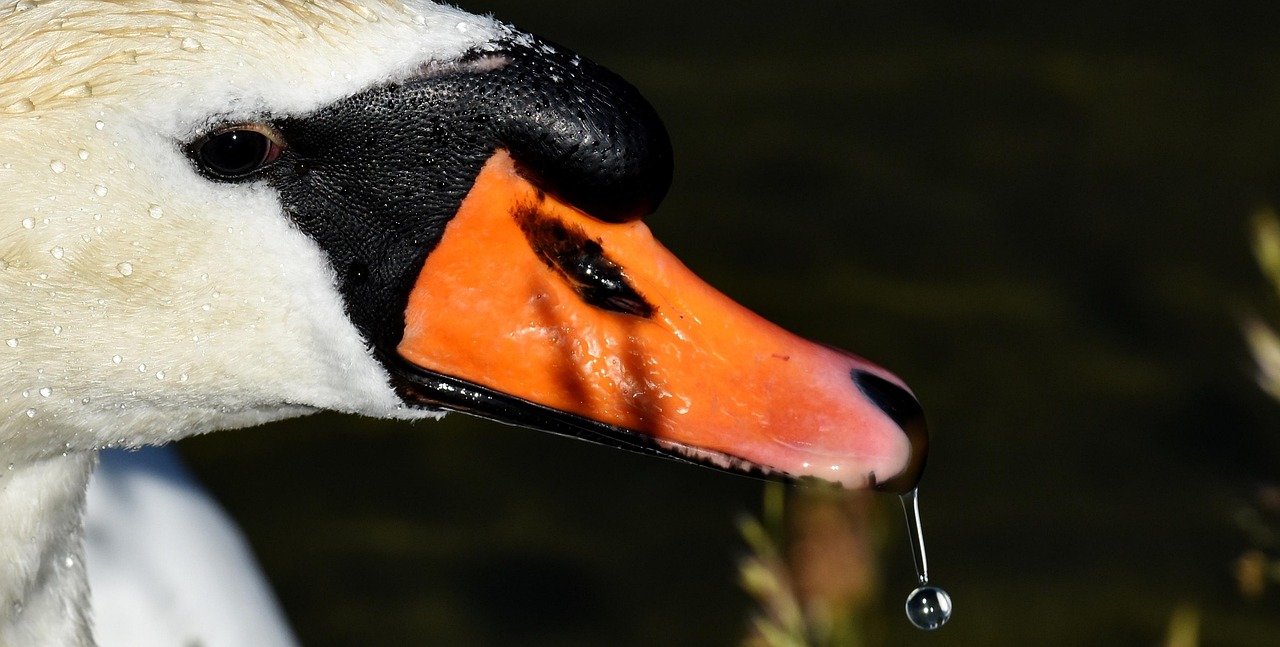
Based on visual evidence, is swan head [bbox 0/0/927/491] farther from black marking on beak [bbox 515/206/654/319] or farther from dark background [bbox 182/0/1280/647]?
dark background [bbox 182/0/1280/647]

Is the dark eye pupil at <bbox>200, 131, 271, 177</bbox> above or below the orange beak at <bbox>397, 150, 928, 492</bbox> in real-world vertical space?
above

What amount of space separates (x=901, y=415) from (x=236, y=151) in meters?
0.96

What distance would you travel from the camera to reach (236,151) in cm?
209

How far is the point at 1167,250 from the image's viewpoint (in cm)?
561

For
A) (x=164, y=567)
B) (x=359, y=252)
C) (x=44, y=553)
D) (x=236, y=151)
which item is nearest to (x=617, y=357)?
(x=359, y=252)

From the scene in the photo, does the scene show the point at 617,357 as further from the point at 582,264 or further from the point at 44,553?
the point at 44,553

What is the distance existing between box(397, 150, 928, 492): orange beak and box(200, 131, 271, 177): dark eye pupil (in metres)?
0.27

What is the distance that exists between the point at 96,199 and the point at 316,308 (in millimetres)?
319

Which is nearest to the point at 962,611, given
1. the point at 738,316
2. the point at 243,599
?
the point at 243,599

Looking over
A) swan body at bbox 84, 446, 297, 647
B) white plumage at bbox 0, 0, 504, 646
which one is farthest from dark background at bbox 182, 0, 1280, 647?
white plumage at bbox 0, 0, 504, 646

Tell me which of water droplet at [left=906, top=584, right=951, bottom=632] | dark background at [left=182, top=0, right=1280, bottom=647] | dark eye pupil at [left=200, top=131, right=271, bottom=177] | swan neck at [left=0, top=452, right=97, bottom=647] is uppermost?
dark eye pupil at [left=200, top=131, right=271, bottom=177]

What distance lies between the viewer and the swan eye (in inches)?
81.4

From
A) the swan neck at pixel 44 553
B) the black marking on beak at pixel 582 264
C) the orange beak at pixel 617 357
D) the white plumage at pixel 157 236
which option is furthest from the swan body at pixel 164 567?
the black marking on beak at pixel 582 264

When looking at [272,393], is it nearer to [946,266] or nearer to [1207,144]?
[946,266]
